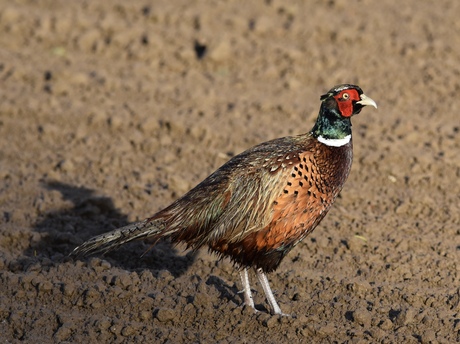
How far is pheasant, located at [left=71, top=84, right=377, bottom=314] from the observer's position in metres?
4.75

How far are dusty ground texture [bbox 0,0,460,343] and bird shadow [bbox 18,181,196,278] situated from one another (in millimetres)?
14

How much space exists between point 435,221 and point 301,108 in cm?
202

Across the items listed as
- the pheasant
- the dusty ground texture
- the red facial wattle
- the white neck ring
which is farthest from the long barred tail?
the red facial wattle

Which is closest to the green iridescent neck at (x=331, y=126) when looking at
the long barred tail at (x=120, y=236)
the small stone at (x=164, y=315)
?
the long barred tail at (x=120, y=236)

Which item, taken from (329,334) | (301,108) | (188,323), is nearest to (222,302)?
(188,323)

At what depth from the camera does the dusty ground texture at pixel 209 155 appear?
4.88m

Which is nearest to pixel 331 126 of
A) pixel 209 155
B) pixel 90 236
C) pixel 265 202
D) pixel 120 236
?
pixel 265 202

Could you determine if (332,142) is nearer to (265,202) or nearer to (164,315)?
(265,202)

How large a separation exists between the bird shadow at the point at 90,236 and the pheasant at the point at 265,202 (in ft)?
1.89

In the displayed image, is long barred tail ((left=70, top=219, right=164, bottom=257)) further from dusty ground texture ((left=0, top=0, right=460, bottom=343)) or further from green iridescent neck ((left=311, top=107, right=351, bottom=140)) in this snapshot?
green iridescent neck ((left=311, top=107, right=351, bottom=140))

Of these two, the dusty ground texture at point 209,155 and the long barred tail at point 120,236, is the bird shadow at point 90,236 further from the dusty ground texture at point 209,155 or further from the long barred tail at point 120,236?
the long barred tail at point 120,236

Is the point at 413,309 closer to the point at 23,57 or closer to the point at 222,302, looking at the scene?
the point at 222,302

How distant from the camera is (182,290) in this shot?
5.11m

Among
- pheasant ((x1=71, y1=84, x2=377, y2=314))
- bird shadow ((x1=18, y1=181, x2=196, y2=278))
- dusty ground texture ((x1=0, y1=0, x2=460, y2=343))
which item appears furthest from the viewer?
bird shadow ((x1=18, y1=181, x2=196, y2=278))
